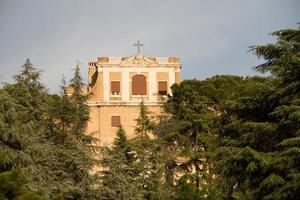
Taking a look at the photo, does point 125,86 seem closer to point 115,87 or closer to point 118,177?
point 115,87

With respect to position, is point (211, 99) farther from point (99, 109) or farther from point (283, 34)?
point (283, 34)

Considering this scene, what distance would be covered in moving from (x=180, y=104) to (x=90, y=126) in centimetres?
1380

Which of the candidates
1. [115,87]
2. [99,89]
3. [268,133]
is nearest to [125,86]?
[115,87]

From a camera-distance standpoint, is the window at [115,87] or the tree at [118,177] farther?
the window at [115,87]

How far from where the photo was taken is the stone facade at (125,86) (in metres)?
50.4

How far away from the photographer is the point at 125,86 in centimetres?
5062

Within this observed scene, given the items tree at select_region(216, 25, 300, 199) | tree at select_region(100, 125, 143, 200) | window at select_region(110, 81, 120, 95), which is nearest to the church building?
window at select_region(110, 81, 120, 95)

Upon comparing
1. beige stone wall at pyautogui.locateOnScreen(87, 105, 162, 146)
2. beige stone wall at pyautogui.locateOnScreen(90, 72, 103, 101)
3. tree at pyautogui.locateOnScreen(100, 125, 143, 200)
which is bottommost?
tree at pyautogui.locateOnScreen(100, 125, 143, 200)

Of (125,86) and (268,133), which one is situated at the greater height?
(125,86)

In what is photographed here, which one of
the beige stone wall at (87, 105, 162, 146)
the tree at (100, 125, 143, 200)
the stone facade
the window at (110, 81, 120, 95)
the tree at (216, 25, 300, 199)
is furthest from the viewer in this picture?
the window at (110, 81, 120, 95)

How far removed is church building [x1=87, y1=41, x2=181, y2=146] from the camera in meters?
50.4

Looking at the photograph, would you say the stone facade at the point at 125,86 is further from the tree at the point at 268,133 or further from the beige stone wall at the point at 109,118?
the tree at the point at 268,133

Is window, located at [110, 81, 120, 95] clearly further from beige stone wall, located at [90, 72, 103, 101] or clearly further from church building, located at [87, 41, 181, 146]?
beige stone wall, located at [90, 72, 103, 101]

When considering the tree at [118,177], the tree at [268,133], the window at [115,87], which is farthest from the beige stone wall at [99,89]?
the tree at [268,133]
